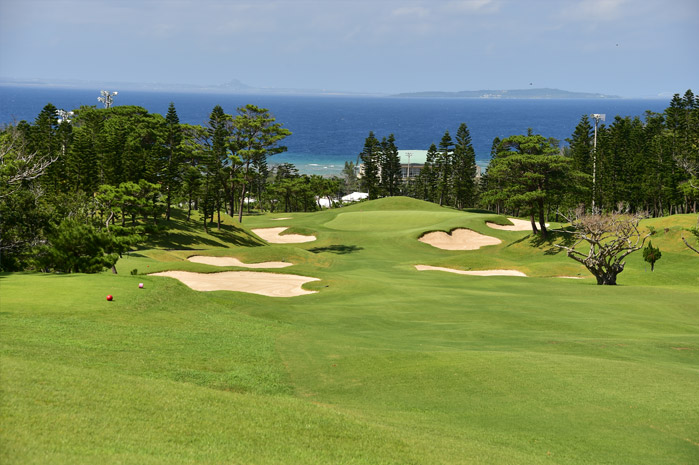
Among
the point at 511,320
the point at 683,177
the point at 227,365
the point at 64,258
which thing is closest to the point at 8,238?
the point at 64,258

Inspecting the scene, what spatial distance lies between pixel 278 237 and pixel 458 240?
69.8ft

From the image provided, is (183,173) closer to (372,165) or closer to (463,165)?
(463,165)

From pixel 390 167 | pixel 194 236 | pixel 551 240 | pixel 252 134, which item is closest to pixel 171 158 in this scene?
pixel 252 134

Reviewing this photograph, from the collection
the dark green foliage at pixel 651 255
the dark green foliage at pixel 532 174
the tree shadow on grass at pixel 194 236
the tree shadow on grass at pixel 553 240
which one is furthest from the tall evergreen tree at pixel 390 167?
the dark green foliage at pixel 651 255

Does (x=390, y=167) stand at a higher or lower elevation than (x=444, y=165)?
lower

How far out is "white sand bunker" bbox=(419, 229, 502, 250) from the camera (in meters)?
63.2

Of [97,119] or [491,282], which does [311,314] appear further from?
[97,119]

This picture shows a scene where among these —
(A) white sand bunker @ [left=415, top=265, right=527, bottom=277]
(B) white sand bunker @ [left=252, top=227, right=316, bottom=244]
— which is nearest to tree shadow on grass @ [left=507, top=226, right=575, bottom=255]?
(A) white sand bunker @ [left=415, top=265, right=527, bottom=277]

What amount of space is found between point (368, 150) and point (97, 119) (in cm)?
6238

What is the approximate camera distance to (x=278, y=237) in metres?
68.7

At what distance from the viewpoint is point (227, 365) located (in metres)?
16.0

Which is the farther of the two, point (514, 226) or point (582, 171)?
point (582, 171)

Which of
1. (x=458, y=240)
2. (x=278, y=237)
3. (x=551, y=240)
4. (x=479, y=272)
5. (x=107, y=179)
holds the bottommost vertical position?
(x=278, y=237)

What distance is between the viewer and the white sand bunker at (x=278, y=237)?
217 feet
